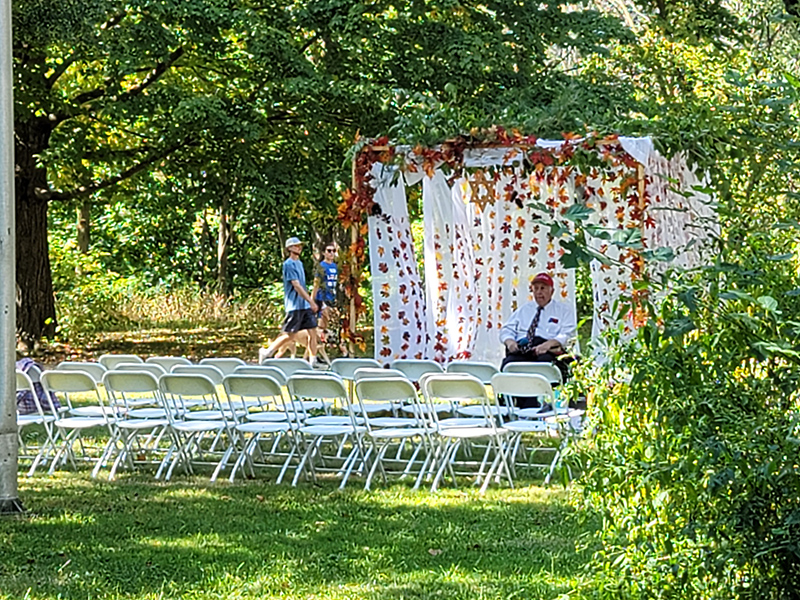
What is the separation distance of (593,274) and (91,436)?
4.83 meters

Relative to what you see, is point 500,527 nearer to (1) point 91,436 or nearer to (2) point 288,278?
(1) point 91,436

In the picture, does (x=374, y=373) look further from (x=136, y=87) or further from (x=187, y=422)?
(x=136, y=87)

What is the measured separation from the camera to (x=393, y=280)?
12.6 m

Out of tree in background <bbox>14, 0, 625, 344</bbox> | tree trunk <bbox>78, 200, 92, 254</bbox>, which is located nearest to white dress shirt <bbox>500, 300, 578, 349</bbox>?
tree in background <bbox>14, 0, 625, 344</bbox>

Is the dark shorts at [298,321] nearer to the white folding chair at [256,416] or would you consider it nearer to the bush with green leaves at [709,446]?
the white folding chair at [256,416]

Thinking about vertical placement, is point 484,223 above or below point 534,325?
above

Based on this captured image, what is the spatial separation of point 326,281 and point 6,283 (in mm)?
9737

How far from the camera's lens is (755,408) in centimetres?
346

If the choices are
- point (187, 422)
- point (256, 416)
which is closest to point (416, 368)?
point (256, 416)

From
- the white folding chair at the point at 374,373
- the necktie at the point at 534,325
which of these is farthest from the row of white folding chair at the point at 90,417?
the necktie at the point at 534,325

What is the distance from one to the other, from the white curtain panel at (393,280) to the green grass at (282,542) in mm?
4089

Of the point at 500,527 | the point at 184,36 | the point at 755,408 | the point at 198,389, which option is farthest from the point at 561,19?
the point at 755,408

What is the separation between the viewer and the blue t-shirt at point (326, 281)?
1702cm

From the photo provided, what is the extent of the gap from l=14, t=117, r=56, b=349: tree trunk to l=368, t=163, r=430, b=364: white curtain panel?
754 centimetres
